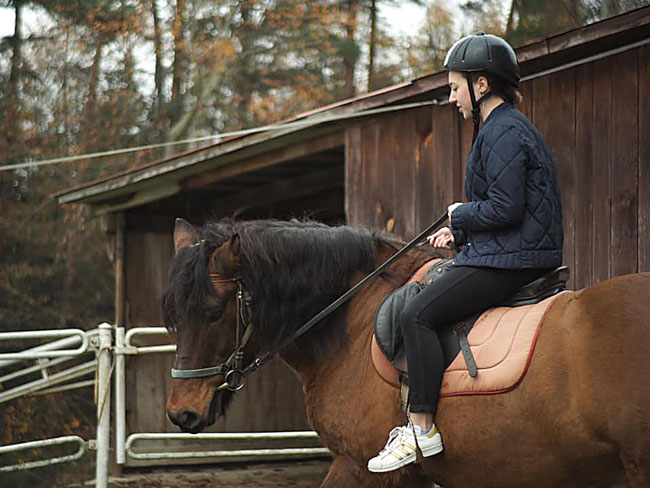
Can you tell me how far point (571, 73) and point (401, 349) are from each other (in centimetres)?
257

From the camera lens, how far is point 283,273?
3982 mm

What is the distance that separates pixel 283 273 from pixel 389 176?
9.81 feet

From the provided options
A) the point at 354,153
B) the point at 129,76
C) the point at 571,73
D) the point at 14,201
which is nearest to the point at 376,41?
the point at 129,76

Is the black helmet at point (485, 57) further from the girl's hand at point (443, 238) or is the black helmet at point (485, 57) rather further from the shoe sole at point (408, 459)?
the shoe sole at point (408, 459)

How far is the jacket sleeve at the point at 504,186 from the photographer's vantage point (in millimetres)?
3273

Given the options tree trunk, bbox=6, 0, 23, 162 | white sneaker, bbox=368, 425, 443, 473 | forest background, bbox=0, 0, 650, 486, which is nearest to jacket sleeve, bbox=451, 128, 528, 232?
white sneaker, bbox=368, 425, 443, 473

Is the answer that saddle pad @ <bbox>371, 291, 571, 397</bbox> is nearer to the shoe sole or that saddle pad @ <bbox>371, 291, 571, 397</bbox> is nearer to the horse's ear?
the shoe sole

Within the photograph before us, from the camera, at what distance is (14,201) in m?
15.8

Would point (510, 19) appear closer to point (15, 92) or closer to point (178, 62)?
point (178, 62)

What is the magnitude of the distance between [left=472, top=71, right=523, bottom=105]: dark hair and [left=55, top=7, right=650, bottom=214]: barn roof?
120 cm

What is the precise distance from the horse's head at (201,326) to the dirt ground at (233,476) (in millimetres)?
4315

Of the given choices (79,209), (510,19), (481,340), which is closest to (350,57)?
(510,19)

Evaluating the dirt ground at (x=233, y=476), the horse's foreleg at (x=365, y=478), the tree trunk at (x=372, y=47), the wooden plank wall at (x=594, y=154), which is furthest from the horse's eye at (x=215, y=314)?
the tree trunk at (x=372, y=47)

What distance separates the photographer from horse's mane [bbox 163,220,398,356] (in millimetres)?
3869
